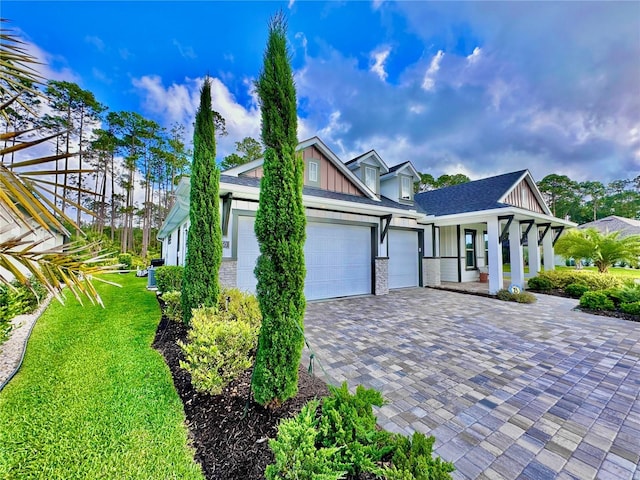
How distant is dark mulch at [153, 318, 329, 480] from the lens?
7.08 ft

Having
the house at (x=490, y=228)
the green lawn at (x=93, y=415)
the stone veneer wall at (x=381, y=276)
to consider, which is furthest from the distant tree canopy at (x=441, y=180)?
the green lawn at (x=93, y=415)

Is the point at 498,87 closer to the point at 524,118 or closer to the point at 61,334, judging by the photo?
the point at 524,118

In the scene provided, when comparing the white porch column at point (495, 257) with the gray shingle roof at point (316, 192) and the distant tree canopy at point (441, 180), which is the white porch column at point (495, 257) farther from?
the distant tree canopy at point (441, 180)

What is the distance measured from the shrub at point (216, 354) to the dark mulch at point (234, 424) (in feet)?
0.60

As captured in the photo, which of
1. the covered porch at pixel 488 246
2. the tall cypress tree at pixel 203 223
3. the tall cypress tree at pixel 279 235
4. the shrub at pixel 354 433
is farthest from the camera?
the covered porch at pixel 488 246

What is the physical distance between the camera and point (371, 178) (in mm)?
11195

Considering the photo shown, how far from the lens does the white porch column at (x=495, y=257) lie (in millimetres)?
9773

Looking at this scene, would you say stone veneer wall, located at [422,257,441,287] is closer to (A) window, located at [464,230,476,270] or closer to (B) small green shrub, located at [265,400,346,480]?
(A) window, located at [464,230,476,270]

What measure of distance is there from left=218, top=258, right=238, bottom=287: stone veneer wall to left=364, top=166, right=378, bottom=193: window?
6.73 m

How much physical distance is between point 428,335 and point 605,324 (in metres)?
4.89

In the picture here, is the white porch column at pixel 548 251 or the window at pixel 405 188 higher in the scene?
the window at pixel 405 188

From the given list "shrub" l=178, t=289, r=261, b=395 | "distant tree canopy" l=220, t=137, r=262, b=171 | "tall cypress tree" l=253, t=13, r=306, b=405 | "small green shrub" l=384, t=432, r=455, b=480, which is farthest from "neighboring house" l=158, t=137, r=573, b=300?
"distant tree canopy" l=220, t=137, r=262, b=171

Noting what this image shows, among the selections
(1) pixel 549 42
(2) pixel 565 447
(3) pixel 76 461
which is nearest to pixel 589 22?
(1) pixel 549 42

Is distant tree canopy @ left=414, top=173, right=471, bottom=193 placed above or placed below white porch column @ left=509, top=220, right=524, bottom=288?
above
